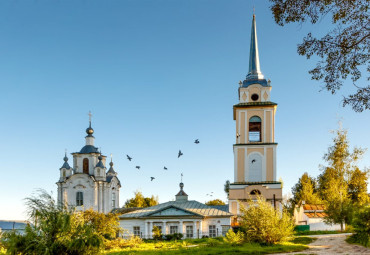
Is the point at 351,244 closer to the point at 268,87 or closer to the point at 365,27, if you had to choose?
the point at 365,27

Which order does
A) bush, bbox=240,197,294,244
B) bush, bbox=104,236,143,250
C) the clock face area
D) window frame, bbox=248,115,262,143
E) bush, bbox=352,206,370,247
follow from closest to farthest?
1. bush, bbox=352,206,370,247
2. bush, bbox=240,197,294,244
3. bush, bbox=104,236,143,250
4. window frame, bbox=248,115,262,143
5. the clock face area

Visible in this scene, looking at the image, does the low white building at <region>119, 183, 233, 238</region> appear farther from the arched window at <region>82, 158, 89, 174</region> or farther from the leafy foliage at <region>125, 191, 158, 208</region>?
the leafy foliage at <region>125, 191, 158, 208</region>

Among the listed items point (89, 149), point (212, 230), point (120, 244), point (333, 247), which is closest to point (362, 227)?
point (333, 247)

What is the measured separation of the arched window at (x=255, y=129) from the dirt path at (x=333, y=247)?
16.0m

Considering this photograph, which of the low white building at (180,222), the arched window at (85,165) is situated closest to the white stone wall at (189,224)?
the low white building at (180,222)

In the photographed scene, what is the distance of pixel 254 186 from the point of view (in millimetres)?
37656

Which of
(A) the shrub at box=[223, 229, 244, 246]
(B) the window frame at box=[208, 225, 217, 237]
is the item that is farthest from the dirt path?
(B) the window frame at box=[208, 225, 217, 237]

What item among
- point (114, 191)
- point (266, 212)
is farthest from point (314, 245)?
point (114, 191)

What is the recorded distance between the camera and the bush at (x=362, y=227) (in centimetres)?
2180

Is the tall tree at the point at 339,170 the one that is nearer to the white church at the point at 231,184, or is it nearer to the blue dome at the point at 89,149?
the white church at the point at 231,184

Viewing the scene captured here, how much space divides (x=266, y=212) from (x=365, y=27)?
44.0 ft

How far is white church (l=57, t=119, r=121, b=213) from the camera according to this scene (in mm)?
48719

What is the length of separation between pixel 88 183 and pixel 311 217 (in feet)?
85.2

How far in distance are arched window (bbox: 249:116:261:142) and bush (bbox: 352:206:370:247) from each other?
17.8 metres
